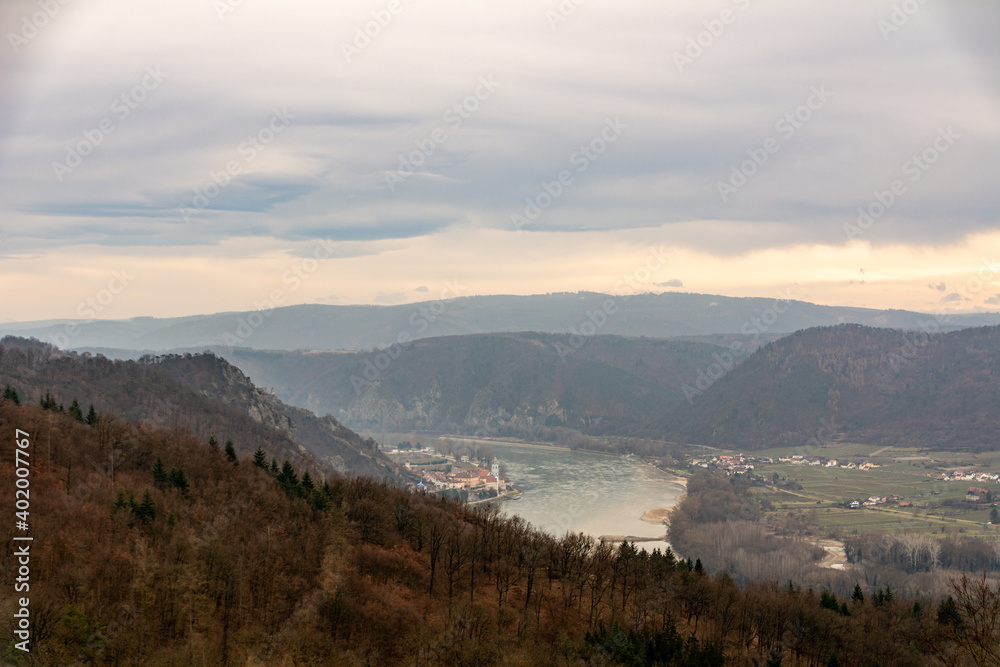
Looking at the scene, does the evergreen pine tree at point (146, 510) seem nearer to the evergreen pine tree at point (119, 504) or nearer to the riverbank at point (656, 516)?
the evergreen pine tree at point (119, 504)

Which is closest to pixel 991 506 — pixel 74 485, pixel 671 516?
pixel 671 516

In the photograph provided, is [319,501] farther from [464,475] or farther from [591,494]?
[464,475]

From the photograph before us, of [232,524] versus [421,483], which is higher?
[232,524]

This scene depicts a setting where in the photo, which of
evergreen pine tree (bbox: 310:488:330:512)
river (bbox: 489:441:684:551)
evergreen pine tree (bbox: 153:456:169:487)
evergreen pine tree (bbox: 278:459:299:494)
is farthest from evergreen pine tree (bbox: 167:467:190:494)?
river (bbox: 489:441:684:551)

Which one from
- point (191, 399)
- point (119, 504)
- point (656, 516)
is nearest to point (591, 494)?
point (656, 516)

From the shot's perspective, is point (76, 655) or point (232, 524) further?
point (232, 524)

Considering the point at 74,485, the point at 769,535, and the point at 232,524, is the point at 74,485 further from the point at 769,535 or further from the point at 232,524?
the point at 769,535
